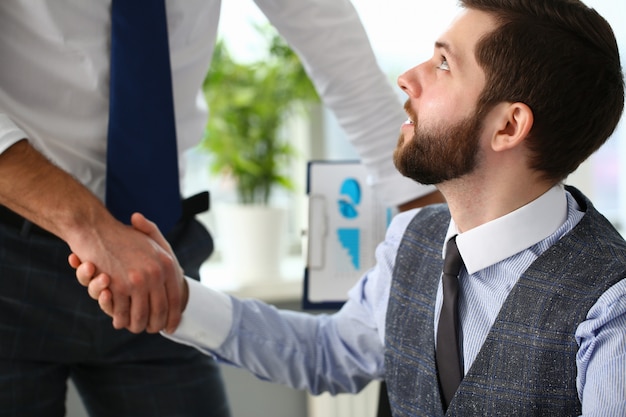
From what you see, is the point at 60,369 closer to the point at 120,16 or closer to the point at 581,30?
the point at 120,16

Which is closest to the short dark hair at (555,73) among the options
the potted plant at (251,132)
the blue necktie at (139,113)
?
the blue necktie at (139,113)

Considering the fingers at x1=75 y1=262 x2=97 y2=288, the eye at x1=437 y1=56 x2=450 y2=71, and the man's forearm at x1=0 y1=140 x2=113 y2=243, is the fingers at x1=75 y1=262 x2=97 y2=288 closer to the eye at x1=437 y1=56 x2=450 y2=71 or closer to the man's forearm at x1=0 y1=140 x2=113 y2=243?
the man's forearm at x1=0 y1=140 x2=113 y2=243

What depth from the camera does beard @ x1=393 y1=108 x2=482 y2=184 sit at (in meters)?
1.18

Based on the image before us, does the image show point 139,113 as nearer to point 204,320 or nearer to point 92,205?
point 92,205

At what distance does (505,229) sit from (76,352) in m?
0.75

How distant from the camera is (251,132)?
8.18ft

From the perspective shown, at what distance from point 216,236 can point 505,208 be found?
1.73 m

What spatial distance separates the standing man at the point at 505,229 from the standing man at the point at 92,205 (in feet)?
0.23

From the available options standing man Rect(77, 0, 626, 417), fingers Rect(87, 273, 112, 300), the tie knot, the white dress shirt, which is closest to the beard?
standing man Rect(77, 0, 626, 417)

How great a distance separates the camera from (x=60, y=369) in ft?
4.56

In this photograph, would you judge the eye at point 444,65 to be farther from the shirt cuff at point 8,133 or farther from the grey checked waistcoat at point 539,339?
the shirt cuff at point 8,133

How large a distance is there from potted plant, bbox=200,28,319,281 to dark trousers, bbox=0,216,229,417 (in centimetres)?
96

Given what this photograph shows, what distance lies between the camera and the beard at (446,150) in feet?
3.87

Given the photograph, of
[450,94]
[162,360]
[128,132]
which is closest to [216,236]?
[162,360]
